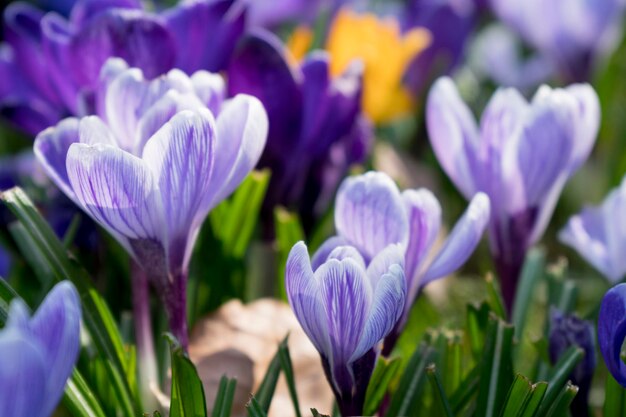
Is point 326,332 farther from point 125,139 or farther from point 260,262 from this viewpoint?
point 260,262

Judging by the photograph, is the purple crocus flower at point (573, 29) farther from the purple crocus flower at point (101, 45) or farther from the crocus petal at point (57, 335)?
the crocus petal at point (57, 335)

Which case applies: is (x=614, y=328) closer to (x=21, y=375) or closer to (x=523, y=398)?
(x=523, y=398)

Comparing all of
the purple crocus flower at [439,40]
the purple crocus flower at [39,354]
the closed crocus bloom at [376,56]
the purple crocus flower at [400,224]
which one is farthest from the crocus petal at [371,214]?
the purple crocus flower at [439,40]

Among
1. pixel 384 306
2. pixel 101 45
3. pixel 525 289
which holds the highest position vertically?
pixel 101 45

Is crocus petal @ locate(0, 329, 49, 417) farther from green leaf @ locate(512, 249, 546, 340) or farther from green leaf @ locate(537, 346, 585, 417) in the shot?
green leaf @ locate(512, 249, 546, 340)

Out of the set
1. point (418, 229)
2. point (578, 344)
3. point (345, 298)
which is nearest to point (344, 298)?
point (345, 298)

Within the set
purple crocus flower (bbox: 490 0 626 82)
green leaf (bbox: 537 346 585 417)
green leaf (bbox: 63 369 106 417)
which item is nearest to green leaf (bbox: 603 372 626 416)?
green leaf (bbox: 537 346 585 417)

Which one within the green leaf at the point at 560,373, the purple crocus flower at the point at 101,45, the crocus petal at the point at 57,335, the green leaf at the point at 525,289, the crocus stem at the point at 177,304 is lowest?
the green leaf at the point at 525,289
